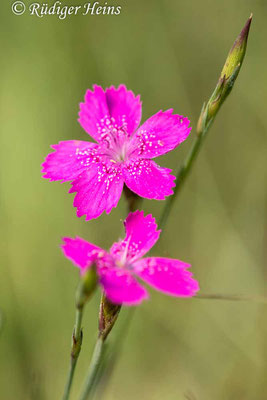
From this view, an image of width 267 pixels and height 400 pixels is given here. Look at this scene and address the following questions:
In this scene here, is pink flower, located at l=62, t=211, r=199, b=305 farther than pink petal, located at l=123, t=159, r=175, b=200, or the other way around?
pink petal, located at l=123, t=159, r=175, b=200

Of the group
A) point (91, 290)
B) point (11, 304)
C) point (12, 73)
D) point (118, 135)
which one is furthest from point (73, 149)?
point (12, 73)

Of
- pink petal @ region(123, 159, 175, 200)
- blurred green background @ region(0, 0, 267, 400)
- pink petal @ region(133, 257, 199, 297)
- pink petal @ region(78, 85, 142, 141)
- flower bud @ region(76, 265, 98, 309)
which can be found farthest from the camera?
blurred green background @ region(0, 0, 267, 400)

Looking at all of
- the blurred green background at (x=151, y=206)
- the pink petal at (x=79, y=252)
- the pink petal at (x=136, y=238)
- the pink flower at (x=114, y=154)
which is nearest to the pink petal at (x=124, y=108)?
the pink flower at (x=114, y=154)

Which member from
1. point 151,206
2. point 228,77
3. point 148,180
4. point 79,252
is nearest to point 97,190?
point 148,180

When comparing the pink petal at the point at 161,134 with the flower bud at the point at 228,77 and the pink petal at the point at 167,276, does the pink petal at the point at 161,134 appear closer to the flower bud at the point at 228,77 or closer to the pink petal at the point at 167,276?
the flower bud at the point at 228,77

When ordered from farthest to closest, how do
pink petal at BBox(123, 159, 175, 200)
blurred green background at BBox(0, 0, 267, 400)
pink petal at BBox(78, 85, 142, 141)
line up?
blurred green background at BBox(0, 0, 267, 400) → pink petal at BBox(78, 85, 142, 141) → pink petal at BBox(123, 159, 175, 200)

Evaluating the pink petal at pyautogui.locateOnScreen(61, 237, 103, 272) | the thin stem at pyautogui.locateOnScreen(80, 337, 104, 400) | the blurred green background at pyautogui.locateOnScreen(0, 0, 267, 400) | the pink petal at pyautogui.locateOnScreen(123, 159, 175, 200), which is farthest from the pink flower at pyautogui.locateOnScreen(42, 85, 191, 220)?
the blurred green background at pyautogui.locateOnScreen(0, 0, 267, 400)

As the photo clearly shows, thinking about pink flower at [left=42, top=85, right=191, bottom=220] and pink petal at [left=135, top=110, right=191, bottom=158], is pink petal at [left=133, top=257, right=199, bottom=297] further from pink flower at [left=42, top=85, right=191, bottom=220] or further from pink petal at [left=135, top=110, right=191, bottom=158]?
pink petal at [left=135, top=110, right=191, bottom=158]

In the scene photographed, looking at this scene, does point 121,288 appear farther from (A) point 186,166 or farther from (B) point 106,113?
(B) point 106,113
